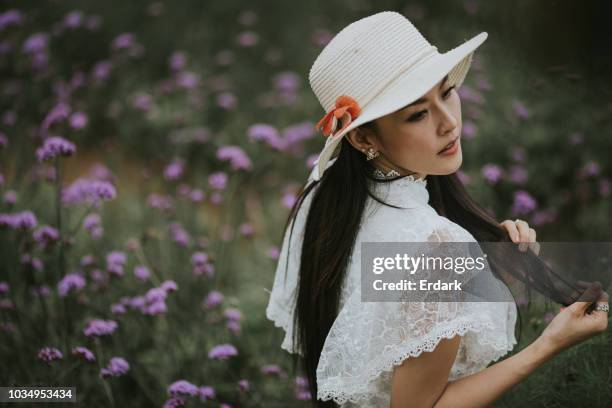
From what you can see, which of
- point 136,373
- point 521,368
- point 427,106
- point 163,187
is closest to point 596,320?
point 521,368

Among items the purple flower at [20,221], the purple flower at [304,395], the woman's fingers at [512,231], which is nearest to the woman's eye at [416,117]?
the woman's fingers at [512,231]

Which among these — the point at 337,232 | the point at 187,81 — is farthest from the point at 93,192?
the point at 187,81

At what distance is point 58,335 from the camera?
2324 millimetres

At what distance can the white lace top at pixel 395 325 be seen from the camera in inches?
55.7

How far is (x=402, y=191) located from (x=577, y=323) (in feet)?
1.53

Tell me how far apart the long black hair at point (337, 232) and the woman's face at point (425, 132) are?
55 mm

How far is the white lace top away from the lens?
1415 mm

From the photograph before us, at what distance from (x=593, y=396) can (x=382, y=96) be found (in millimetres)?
954

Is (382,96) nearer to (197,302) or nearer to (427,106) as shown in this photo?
(427,106)

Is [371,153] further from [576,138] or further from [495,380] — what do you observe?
[576,138]

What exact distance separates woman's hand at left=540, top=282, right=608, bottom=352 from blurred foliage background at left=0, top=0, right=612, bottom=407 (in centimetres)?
38

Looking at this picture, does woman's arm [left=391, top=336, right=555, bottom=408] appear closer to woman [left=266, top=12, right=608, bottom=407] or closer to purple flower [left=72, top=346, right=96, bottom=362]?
woman [left=266, top=12, right=608, bottom=407]

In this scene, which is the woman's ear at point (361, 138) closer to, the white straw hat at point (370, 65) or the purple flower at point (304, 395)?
the white straw hat at point (370, 65)

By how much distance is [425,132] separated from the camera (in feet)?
4.83
